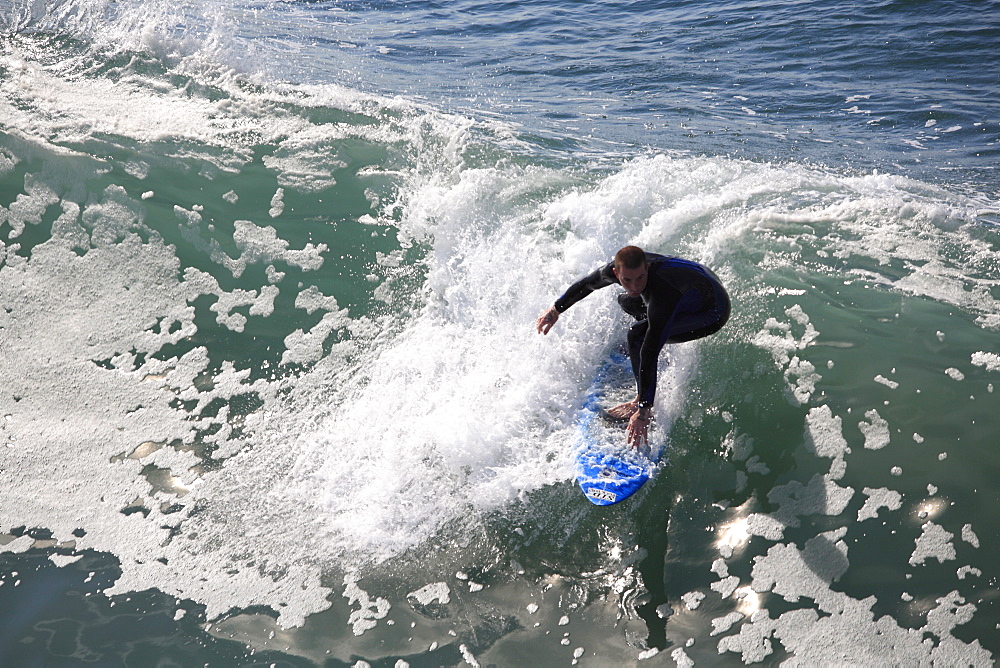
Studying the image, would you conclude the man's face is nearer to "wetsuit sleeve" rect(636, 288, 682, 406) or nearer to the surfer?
the surfer

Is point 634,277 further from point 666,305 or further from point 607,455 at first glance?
point 607,455

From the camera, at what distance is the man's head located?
4.45 metres

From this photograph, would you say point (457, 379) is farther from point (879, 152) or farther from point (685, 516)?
point (879, 152)

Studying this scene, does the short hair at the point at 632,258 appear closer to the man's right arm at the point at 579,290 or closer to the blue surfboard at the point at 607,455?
the man's right arm at the point at 579,290

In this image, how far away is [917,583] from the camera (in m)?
4.17

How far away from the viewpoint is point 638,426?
4.86m

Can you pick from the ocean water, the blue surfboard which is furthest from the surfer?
the ocean water

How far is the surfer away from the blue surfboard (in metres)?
0.11

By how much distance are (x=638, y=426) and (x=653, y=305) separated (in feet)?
2.95

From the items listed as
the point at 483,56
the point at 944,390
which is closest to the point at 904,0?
the point at 483,56

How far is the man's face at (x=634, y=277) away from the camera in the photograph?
448 cm

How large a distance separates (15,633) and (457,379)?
350 cm

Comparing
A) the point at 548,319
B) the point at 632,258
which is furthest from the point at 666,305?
the point at 548,319

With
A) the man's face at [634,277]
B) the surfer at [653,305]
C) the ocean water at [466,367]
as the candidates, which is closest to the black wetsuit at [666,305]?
the surfer at [653,305]
